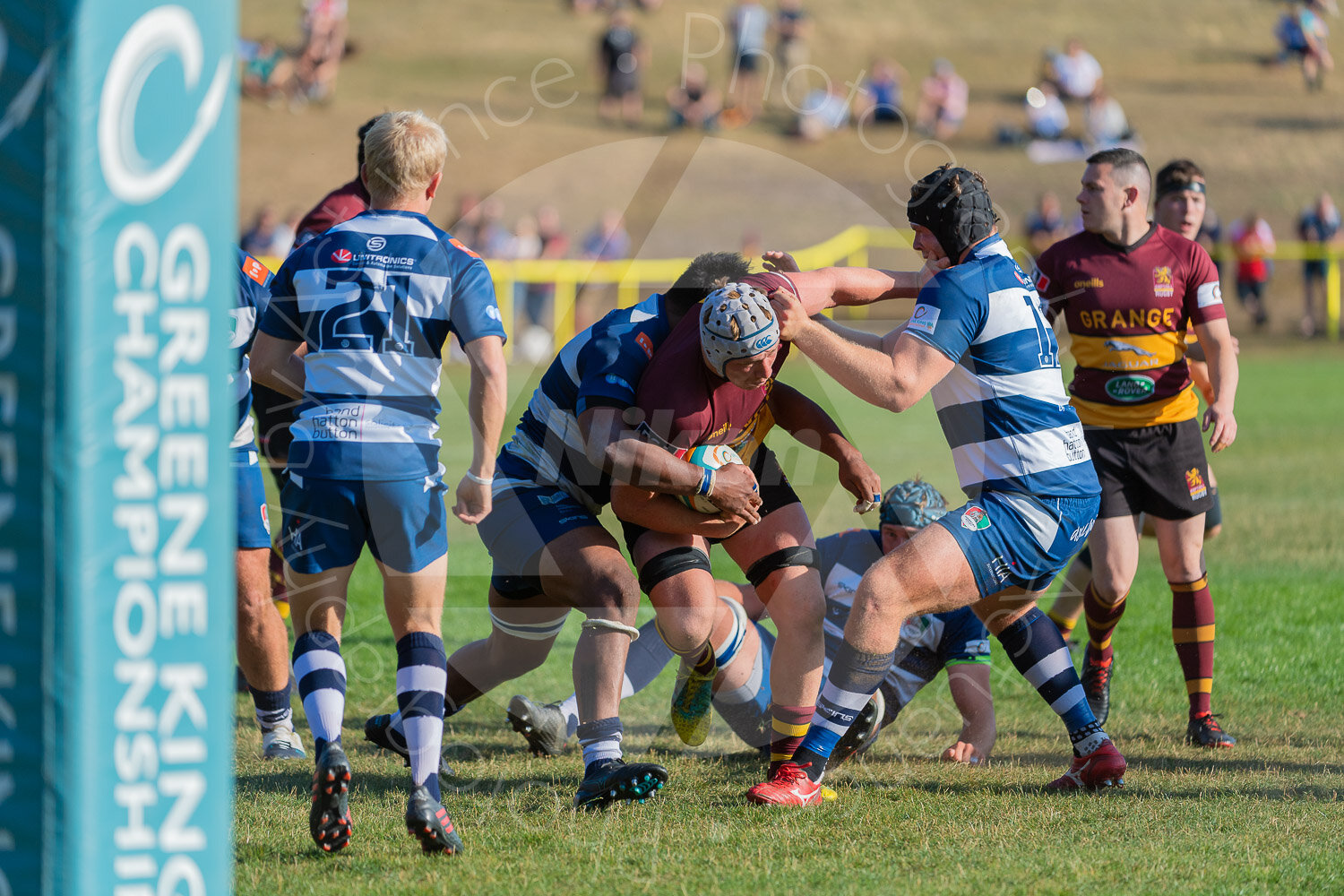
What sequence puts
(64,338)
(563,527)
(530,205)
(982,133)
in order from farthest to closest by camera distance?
1. (982,133)
2. (530,205)
3. (563,527)
4. (64,338)

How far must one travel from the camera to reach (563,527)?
5051 millimetres

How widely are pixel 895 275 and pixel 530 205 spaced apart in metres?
26.5

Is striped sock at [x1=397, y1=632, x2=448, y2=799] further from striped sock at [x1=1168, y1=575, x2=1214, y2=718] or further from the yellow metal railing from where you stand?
the yellow metal railing

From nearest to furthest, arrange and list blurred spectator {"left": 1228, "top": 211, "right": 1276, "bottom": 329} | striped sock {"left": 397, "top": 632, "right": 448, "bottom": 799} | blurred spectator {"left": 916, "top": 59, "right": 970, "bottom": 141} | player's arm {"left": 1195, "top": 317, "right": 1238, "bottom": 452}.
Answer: striped sock {"left": 397, "top": 632, "right": 448, "bottom": 799}
player's arm {"left": 1195, "top": 317, "right": 1238, "bottom": 452}
blurred spectator {"left": 1228, "top": 211, "right": 1276, "bottom": 329}
blurred spectator {"left": 916, "top": 59, "right": 970, "bottom": 141}

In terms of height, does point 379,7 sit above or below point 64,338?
above

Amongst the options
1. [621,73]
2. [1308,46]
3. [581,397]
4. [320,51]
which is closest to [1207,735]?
[581,397]

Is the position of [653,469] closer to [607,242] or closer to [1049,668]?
[1049,668]

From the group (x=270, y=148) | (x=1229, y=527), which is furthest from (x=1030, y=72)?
(x=1229, y=527)

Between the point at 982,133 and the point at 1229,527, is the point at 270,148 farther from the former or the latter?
the point at 1229,527

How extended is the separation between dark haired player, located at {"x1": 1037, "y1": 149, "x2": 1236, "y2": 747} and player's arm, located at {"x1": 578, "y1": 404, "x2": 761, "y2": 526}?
2.18 metres

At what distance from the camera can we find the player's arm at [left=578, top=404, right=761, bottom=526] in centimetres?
473

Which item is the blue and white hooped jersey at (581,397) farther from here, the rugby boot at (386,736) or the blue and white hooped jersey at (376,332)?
the rugby boot at (386,736)

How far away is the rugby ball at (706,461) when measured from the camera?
190 inches

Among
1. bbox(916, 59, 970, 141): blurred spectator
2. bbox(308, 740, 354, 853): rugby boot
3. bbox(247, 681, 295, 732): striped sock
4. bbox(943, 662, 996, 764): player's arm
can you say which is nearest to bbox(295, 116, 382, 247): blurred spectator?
bbox(247, 681, 295, 732): striped sock
